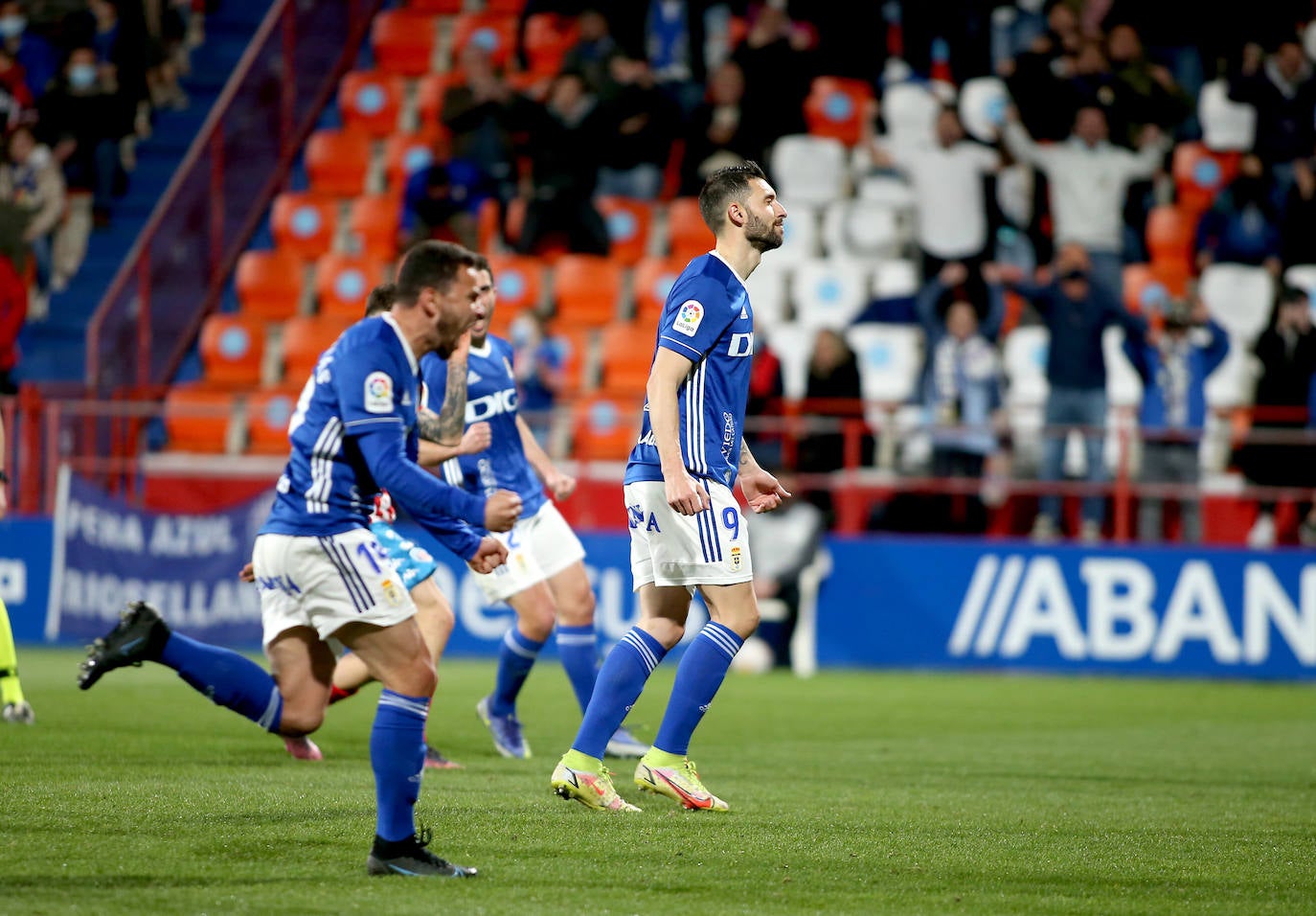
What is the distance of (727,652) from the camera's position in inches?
275

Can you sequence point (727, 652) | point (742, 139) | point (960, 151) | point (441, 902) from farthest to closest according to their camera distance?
point (742, 139) < point (960, 151) < point (727, 652) < point (441, 902)

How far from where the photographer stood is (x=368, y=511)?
19.2 feet

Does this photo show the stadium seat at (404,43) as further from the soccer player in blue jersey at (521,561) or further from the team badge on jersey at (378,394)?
the team badge on jersey at (378,394)

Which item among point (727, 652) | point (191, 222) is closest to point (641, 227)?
point (191, 222)

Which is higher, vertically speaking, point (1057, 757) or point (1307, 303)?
point (1307, 303)

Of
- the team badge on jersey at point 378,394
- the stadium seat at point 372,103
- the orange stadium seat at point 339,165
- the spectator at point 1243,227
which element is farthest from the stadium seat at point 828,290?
the team badge on jersey at point 378,394

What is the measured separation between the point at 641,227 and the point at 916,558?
6.01 meters

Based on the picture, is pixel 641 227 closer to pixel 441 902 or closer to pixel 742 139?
pixel 742 139

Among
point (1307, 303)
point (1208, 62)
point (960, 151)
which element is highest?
point (1208, 62)

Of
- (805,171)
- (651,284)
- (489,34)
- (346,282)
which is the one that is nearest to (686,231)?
(651,284)

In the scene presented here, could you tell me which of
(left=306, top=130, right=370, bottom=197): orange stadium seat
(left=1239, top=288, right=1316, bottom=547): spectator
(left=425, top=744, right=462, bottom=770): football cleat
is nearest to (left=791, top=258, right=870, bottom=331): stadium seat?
(left=1239, top=288, right=1316, bottom=547): spectator

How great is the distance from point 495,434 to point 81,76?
578 inches

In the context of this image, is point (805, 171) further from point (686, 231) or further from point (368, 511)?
point (368, 511)

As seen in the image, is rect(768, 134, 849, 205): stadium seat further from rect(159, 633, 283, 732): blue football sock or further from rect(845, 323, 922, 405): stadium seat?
rect(159, 633, 283, 732): blue football sock
